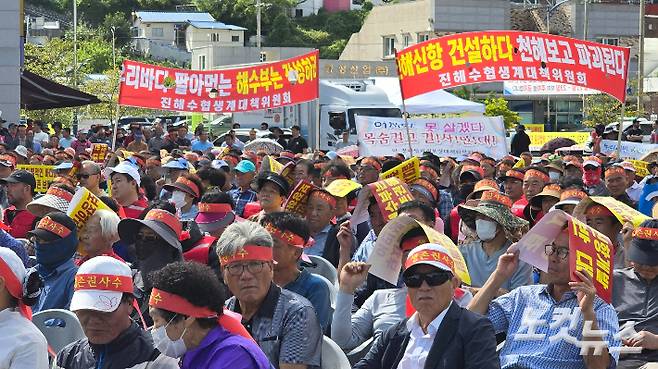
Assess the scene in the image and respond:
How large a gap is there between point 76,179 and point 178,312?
8.87m

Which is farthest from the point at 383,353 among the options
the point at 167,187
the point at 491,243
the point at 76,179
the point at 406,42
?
the point at 406,42

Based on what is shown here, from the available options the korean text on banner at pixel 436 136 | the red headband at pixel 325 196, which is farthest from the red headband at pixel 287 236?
the korean text on banner at pixel 436 136

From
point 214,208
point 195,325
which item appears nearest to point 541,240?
point 195,325

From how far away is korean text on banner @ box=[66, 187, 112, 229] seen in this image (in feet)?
27.3

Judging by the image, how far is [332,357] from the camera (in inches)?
230

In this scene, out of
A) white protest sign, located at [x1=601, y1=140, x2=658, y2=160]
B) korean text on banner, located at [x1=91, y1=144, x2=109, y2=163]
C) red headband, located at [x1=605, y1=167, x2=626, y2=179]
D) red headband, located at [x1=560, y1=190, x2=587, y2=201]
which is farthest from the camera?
white protest sign, located at [x1=601, y1=140, x2=658, y2=160]

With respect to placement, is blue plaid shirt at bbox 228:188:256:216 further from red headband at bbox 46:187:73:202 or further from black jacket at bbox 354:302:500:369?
black jacket at bbox 354:302:500:369

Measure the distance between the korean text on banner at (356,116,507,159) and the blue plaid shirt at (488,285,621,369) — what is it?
14.1m

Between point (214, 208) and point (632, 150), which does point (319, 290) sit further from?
point (632, 150)

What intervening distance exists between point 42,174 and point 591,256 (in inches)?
Result: 492

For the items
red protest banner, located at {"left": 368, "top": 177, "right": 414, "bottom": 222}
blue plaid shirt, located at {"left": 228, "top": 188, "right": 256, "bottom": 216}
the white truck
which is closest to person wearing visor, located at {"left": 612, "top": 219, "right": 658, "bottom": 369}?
red protest banner, located at {"left": 368, "top": 177, "right": 414, "bottom": 222}

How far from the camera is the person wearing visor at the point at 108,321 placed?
206 inches

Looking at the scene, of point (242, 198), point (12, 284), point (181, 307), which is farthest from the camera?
point (242, 198)

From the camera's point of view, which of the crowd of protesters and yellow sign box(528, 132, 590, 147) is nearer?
the crowd of protesters
